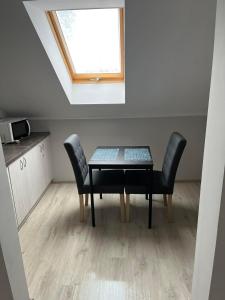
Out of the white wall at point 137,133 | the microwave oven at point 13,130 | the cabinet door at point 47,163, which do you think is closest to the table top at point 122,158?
the white wall at point 137,133

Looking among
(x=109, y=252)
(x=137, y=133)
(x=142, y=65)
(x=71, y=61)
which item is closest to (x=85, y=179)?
(x=109, y=252)

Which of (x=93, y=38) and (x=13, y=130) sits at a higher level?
(x=93, y=38)

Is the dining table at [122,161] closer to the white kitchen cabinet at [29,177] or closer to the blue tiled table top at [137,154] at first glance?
the blue tiled table top at [137,154]

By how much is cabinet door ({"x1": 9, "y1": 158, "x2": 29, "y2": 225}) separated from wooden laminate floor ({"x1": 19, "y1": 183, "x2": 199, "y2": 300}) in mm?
207

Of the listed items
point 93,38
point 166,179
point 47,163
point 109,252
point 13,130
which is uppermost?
point 93,38

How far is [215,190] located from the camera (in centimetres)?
102

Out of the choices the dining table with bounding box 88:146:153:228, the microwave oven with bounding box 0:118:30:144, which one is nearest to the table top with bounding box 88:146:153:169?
the dining table with bounding box 88:146:153:228

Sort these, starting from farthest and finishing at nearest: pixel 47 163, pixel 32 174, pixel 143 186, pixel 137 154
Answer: pixel 47 163, pixel 32 174, pixel 137 154, pixel 143 186

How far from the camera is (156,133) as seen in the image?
11.4ft

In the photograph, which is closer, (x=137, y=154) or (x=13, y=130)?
(x=137, y=154)

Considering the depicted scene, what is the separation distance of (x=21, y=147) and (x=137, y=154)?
1349mm

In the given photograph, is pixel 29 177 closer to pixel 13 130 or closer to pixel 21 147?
pixel 21 147

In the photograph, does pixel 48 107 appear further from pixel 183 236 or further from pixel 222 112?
pixel 222 112

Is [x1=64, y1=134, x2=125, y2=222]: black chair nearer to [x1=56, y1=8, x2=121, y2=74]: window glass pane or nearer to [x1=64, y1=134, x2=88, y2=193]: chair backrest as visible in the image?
[x1=64, y1=134, x2=88, y2=193]: chair backrest
